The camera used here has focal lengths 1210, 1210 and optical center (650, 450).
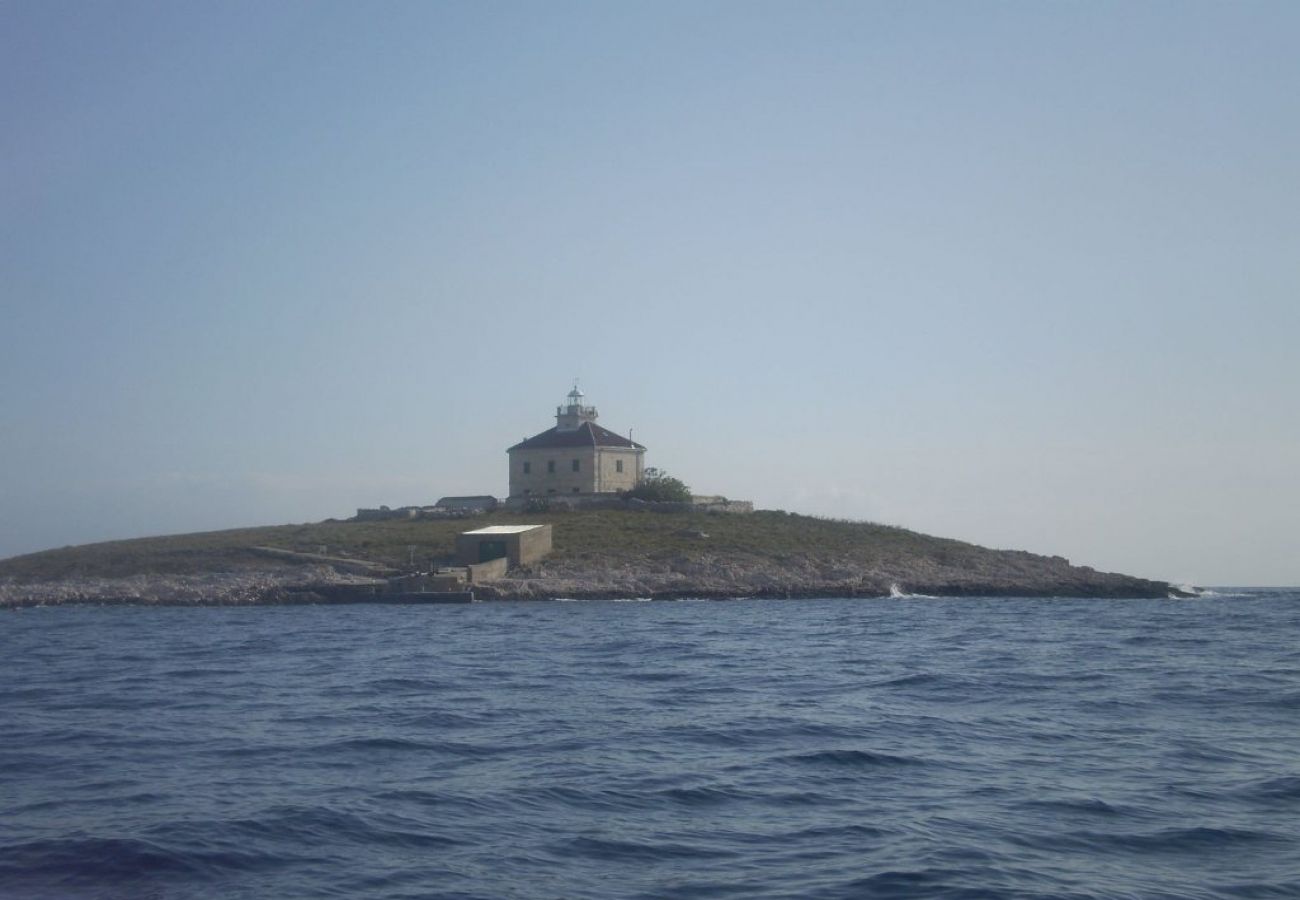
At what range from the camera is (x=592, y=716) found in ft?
56.7

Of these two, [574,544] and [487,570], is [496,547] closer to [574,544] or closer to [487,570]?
[487,570]

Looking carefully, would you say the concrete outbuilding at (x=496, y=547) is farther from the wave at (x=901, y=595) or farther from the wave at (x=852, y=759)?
the wave at (x=852, y=759)

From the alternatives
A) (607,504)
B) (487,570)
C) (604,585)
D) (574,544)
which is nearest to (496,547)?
(487,570)

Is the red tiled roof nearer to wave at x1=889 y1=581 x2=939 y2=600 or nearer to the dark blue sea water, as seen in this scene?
wave at x1=889 y1=581 x2=939 y2=600

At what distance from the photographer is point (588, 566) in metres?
57.5

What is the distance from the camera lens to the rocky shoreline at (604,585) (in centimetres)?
5216

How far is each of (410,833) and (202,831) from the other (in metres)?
1.81

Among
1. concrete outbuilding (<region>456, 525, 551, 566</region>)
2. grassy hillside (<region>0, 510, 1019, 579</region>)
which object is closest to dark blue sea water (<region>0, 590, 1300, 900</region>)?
concrete outbuilding (<region>456, 525, 551, 566</region>)

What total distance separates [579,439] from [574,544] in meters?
21.4

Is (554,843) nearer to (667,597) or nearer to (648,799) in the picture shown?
(648,799)

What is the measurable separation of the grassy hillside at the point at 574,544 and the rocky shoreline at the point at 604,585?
1825 mm

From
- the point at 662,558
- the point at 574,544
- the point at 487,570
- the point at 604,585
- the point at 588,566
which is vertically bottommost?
the point at 604,585

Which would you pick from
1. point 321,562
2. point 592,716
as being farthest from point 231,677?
point 321,562

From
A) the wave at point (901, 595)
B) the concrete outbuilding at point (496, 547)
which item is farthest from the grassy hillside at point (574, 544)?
the wave at point (901, 595)
